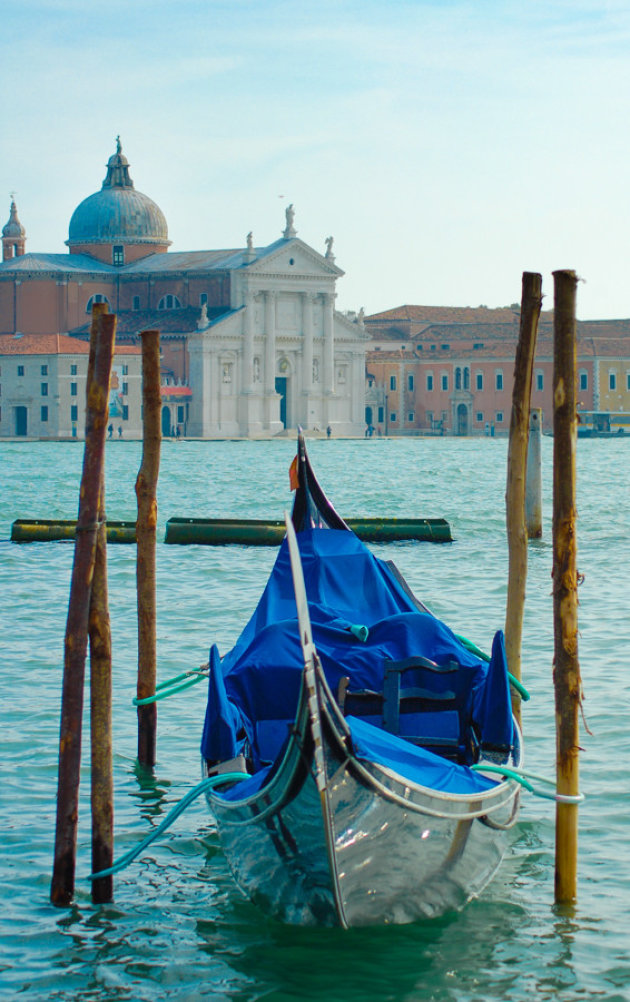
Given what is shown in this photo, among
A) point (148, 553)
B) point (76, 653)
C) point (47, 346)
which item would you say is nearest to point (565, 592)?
point (76, 653)

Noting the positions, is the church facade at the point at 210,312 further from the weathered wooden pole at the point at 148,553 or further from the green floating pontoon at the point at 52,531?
the weathered wooden pole at the point at 148,553

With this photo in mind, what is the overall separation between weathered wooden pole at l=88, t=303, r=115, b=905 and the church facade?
4691cm

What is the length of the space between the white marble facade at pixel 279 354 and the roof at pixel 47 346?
8.88 ft

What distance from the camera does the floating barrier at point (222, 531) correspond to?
13969mm

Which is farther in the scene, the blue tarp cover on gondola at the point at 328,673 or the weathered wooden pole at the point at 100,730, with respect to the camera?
the blue tarp cover on gondola at the point at 328,673

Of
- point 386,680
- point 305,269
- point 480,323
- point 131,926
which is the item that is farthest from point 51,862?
point 480,323

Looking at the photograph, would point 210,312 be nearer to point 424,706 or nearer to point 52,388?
point 52,388

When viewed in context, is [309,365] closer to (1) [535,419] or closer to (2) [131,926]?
(1) [535,419]

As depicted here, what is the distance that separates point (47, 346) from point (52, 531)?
38.7 meters

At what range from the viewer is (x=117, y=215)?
182 ft

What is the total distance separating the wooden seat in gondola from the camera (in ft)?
15.6

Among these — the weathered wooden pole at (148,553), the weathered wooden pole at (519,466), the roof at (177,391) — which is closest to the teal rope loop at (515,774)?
the weathered wooden pole at (519,466)

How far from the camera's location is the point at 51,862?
4.81m

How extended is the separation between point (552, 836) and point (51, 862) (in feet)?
5.49
